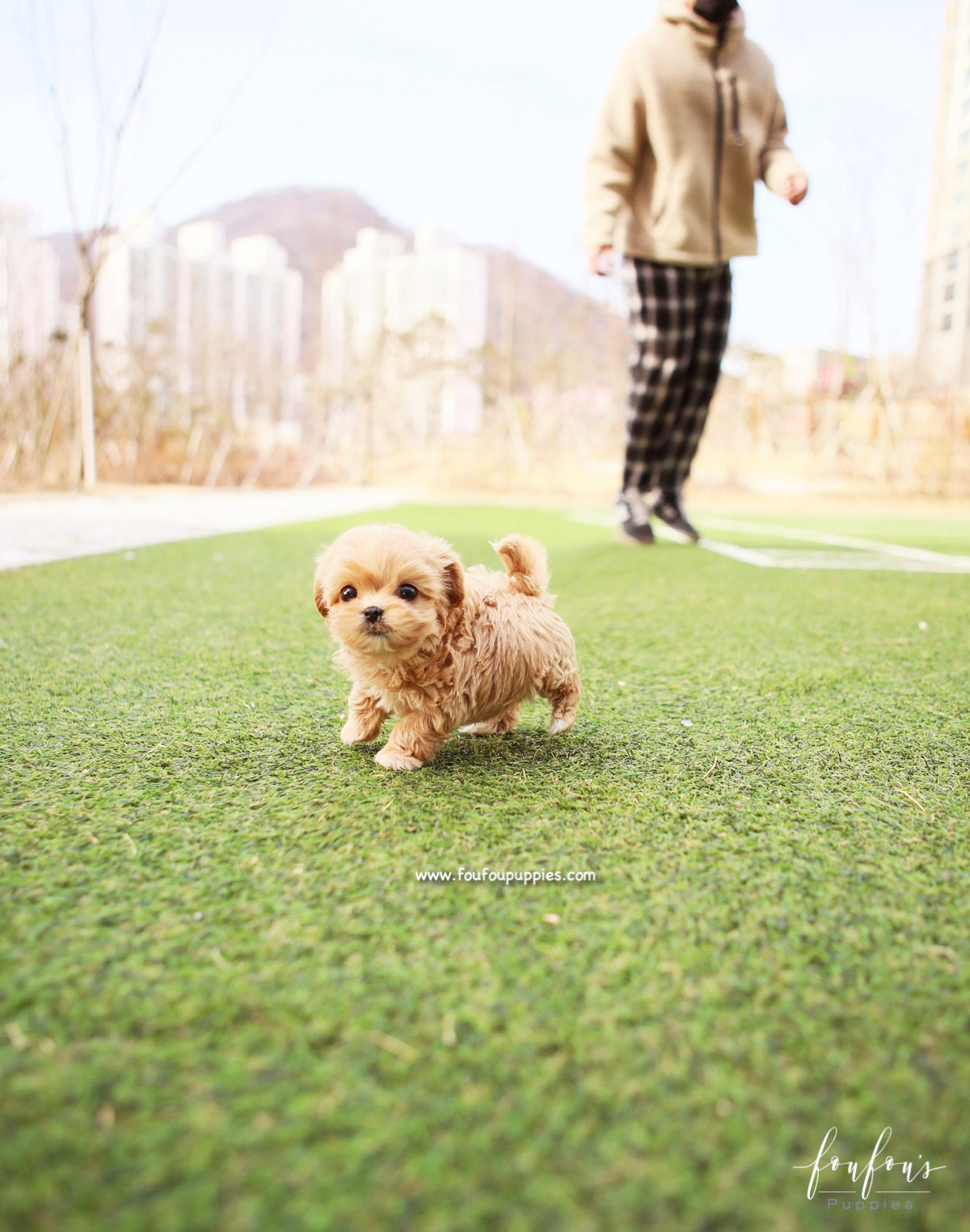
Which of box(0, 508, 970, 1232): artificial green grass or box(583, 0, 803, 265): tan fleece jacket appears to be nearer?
box(0, 508, 970, 1232): artificial green grass

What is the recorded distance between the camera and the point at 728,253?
139 inches

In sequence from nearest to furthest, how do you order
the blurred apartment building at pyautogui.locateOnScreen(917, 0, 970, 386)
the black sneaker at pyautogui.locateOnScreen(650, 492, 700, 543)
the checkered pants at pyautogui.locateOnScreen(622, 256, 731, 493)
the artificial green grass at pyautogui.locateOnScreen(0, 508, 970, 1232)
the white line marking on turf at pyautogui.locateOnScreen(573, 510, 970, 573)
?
the artificial green grass at pyautogui.locateOnScreen(0, 508, 970, 1232) → the checkered pants at pyautogui.locateOnScreen(622, 256, 731, 493) → the white line marking on turf at pyautogui.locateOnScreen(573, 510, 970, 573) → the black sneaker at pyautogui.locateOnScreen(650, 492, 700, 543) → the blurred apartment building at pyautogui.locateOnScreen(917, 0, 970, 386)

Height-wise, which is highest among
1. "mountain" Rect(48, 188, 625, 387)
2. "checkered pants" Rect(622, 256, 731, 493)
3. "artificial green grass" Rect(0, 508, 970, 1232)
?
"mountain" Rect(48, 188, 625, 387)

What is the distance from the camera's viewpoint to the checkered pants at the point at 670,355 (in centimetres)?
358

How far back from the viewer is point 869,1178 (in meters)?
0.60

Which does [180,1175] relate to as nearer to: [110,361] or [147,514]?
[147,514]

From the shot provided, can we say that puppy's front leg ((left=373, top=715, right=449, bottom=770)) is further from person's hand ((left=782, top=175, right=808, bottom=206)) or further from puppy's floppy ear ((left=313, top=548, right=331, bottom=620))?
person's hand ((left=782, top=175, right=808, bottom=206))

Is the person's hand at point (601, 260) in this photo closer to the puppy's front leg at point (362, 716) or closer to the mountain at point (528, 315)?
the puppy's front leg at point (362, 716)

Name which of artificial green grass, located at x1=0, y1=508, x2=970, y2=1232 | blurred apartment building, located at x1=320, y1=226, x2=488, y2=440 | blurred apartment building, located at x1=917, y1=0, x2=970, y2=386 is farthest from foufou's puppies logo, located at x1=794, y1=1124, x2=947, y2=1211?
blurred apartment building, located at x1=917, y1=0, x2=970, y2=386

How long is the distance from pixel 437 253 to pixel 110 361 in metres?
10.5

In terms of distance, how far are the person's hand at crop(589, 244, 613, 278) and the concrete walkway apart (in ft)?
8.10

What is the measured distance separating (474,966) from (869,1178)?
37cm

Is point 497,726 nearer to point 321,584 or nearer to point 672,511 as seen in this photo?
point 321,584

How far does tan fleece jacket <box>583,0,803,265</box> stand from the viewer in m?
3.39
